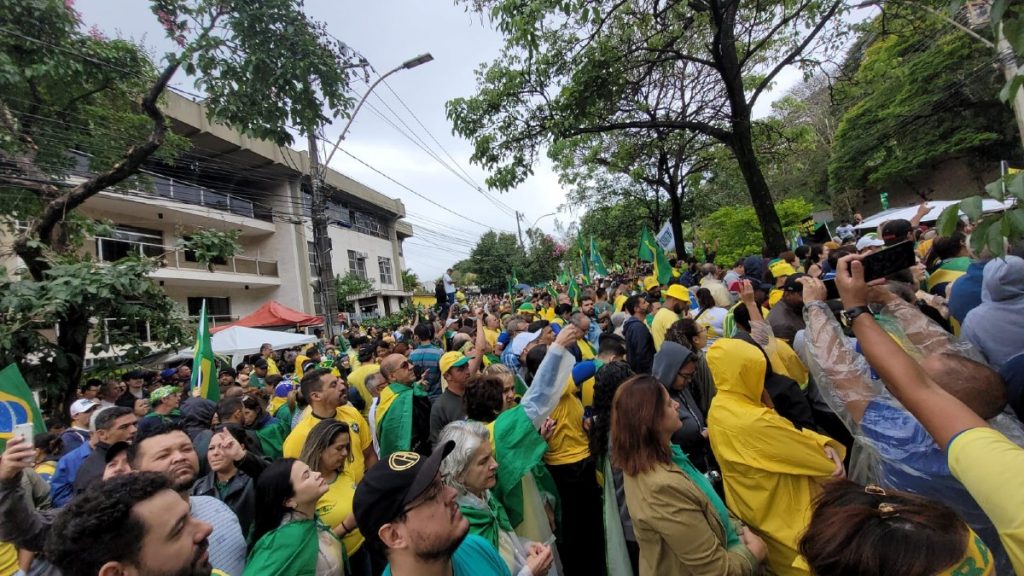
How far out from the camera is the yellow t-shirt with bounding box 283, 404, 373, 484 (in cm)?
336

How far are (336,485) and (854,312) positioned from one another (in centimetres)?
274

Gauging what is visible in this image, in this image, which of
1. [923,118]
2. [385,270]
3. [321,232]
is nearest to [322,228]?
[321,232]

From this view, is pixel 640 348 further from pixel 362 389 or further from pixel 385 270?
pixel 385 270

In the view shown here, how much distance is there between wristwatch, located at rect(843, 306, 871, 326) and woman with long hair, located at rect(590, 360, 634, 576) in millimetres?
1295

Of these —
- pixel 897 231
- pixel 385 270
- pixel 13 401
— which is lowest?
pixel 13 401

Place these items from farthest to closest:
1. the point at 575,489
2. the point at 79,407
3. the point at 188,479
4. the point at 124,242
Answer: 1. the point at 124,242
2. the point at 79,407
3. the point at 575,489
4. the point at 188,479

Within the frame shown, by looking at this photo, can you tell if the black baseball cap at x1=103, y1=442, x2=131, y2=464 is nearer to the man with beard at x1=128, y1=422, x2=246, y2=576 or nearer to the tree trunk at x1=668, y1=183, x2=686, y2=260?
the man with beard at x1=128, y1=422, x2=246, y2=576

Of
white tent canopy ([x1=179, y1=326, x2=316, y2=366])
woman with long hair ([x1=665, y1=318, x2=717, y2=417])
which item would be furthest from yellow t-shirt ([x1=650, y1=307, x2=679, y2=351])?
white tent canopy ([x1=179, y1=326, x2=316, y2=366])

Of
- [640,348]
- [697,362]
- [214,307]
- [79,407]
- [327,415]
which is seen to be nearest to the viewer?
[327,415]

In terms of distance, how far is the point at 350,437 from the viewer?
312 cm

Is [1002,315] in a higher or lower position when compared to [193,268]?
lower

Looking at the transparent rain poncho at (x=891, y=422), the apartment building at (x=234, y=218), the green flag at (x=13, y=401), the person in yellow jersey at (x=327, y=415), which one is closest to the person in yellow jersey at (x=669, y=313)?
the transparent rain poncho at (x=891, y=422)

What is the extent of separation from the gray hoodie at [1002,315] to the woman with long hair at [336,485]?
3.72m

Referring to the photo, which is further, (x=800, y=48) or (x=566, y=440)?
(x=800, y=48)
